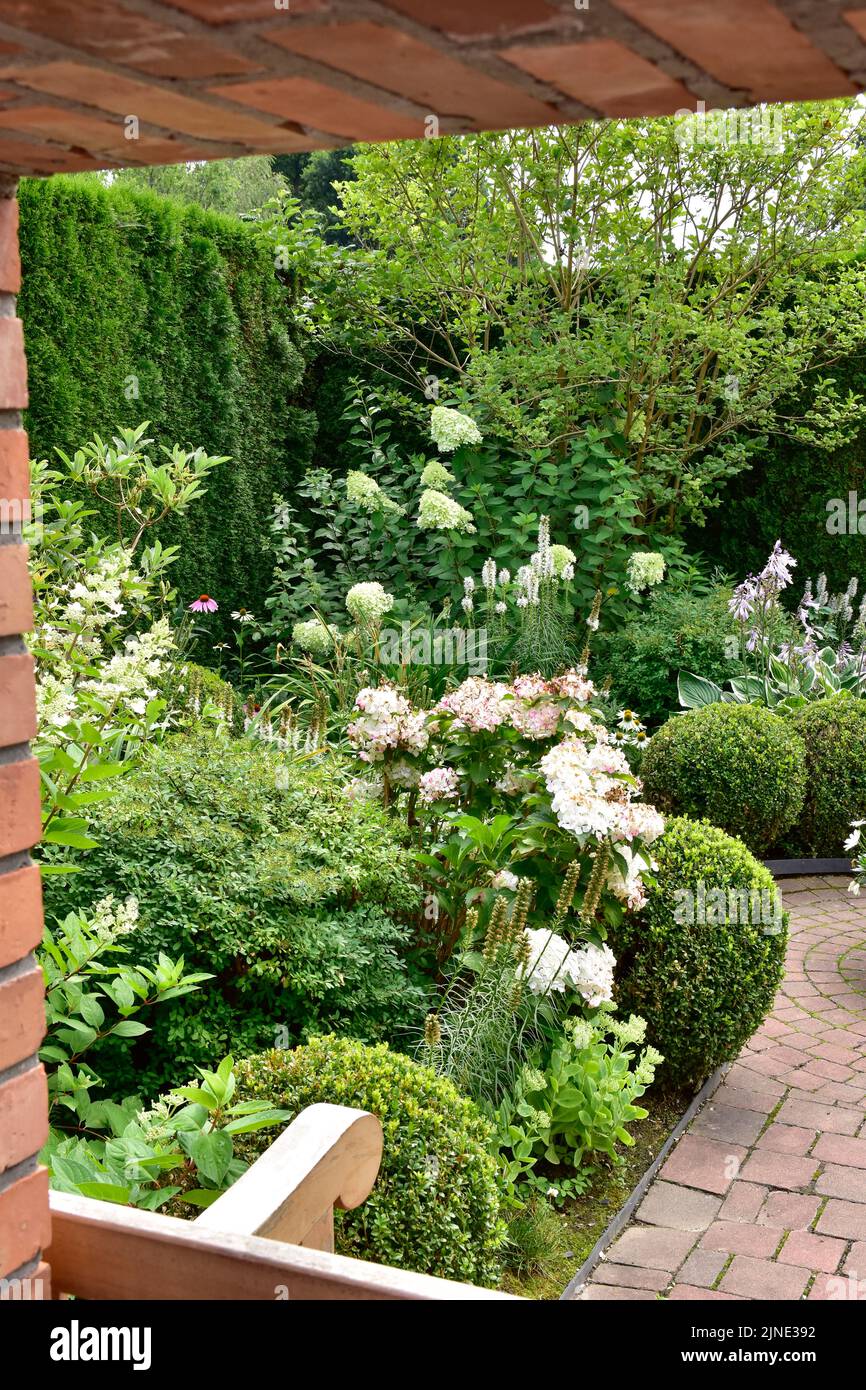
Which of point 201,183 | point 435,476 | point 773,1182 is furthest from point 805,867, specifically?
point 201,183

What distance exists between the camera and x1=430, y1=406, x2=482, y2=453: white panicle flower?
26.1ft

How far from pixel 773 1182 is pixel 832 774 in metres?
3.26

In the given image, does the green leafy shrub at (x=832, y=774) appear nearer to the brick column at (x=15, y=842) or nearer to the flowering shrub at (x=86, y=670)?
the flowering shrub at (x=86, y=670)

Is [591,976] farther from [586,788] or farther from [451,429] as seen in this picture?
[451,429]

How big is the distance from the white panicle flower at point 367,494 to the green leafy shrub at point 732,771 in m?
3.03

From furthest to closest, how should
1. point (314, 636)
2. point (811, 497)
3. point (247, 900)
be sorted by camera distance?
point (811, 497) < point (314, 636) < point (247, 900)

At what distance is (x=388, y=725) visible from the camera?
416 centimetres

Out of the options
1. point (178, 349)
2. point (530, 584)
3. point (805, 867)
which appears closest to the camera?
point (805, 867)

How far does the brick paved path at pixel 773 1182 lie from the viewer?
3.04 metres

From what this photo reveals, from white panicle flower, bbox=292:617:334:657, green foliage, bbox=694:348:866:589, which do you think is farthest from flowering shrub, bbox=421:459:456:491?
green foliage, bbox=694:348:866:589

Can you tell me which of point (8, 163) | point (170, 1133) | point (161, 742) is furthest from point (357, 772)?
point (8, 163)

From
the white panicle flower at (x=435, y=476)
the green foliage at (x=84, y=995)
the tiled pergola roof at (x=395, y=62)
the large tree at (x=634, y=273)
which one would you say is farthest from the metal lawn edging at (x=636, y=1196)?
the large tree at (x=634, y=273)

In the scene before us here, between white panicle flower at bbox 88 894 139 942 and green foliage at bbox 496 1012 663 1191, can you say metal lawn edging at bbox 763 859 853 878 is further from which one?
white panicle flower at bbox 88 894 139 942

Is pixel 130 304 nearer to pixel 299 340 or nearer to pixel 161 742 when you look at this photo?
pixel 299 340
